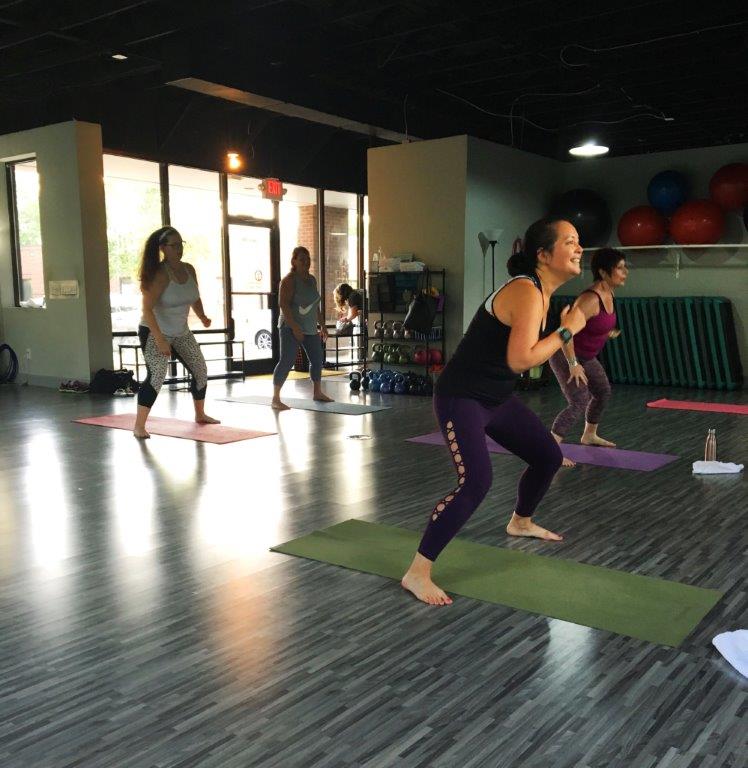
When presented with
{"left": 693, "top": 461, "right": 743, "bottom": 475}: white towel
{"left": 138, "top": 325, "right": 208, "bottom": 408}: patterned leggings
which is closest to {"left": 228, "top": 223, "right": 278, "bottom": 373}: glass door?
{"left": 138, "top": 325, "right": 208, "bottom": 408}: patterned leggings

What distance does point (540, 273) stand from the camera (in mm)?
2549

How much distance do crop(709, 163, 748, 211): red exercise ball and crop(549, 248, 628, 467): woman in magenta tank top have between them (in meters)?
4.08

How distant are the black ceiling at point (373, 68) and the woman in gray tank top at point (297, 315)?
157 cm

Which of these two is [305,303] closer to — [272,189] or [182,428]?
[182,428]

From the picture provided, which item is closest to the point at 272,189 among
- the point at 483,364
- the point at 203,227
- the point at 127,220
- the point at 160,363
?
the point at 203,227

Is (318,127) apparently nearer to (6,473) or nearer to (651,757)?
(6,473)

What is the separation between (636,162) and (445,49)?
3.21m

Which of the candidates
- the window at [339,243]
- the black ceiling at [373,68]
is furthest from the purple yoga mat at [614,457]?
the window at [339,243]

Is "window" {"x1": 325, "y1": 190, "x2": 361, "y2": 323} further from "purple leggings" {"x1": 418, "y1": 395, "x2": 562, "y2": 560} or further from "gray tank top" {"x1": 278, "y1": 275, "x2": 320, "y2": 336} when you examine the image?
"purple leggings" {"x1": 418, "y1": 395, "x2": 562, "y2": 560}

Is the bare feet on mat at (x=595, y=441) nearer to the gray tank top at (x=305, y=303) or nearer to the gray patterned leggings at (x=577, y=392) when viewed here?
the gray patterned leggings at (x=577, y=392)

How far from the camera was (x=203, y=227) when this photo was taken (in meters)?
9.41

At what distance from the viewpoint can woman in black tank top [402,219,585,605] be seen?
240cm

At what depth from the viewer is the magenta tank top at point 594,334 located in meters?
4.48

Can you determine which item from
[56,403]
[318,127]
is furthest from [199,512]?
[318,127]
